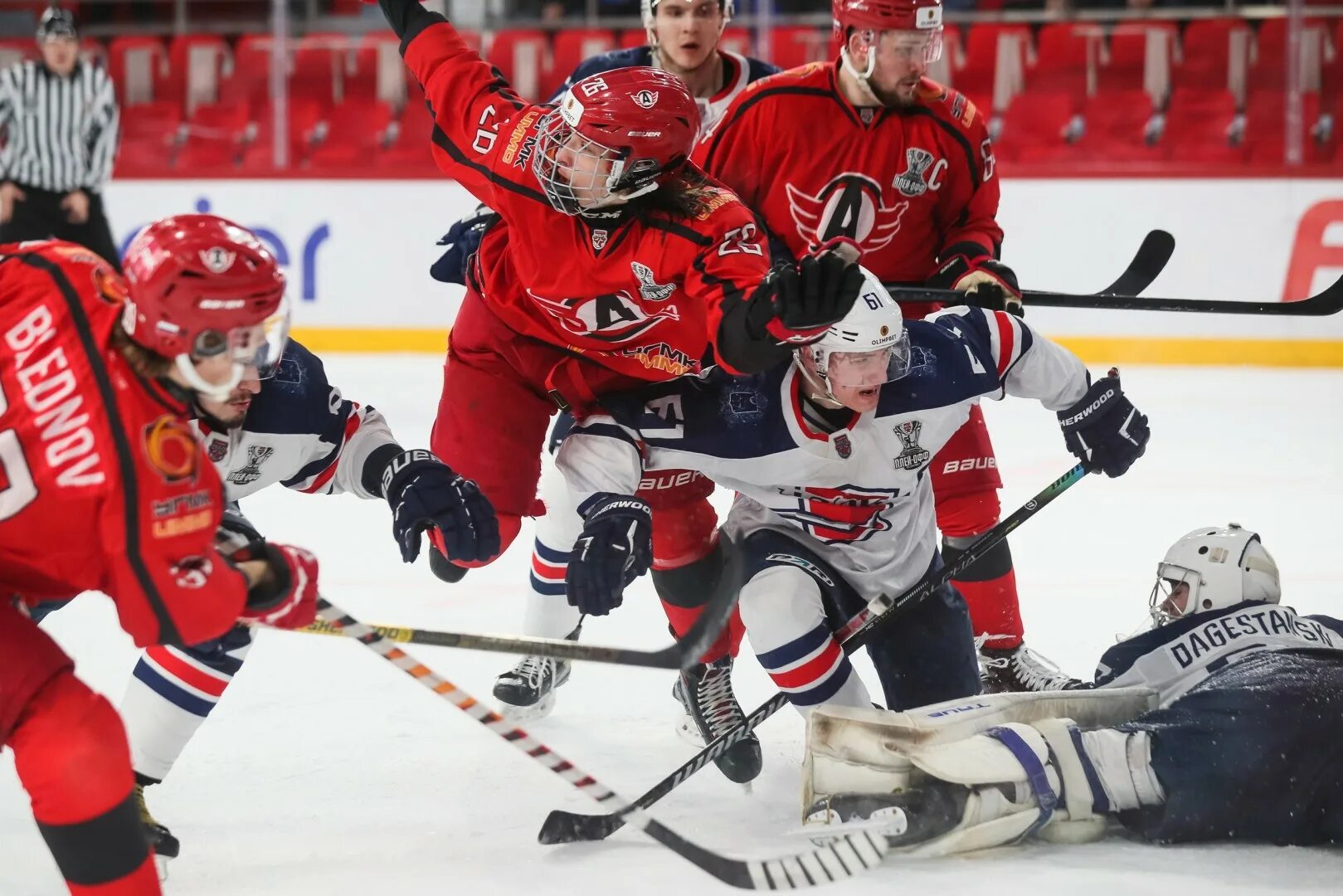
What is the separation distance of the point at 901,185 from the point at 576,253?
84 centimetres

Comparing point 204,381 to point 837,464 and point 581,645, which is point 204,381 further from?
point 837,464

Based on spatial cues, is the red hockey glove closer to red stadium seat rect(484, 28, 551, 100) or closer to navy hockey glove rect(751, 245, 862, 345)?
navy hockey glove rect(751, 245, 862, 345)

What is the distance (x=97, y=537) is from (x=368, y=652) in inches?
63.6

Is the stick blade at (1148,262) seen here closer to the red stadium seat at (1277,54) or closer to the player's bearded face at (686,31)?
the player's bearded face at (686,31)

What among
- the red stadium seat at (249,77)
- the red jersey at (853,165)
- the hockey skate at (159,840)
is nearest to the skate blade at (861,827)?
the hockey skate at (159,840)

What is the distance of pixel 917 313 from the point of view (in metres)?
3.32

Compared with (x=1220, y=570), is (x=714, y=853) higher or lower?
lower

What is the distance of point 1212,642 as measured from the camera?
2482mm

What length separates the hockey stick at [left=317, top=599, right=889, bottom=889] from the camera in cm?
221

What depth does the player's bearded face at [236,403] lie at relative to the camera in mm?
1928

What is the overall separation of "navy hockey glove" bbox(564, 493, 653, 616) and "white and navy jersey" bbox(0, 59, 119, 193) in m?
5.16

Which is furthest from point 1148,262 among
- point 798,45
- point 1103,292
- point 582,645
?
point 798,45

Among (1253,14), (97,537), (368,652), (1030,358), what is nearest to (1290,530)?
(1030,358)

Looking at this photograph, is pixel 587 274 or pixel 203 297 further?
pixel 587 274
